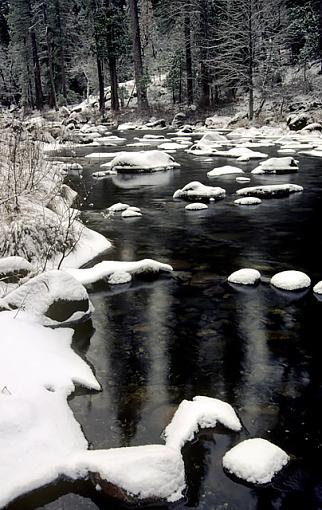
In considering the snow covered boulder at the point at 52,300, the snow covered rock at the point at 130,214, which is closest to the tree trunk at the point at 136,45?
the snow covered rock at the point at 130,214

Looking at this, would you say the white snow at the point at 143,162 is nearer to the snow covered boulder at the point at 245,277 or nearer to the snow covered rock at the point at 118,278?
the snow covered rock at the point at 118,278

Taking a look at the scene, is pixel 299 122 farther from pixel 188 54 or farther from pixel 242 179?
pixel 188 54

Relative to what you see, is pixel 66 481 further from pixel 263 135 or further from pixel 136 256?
pixel 263 135

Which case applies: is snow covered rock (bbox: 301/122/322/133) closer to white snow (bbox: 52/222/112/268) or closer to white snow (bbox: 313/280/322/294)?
white snow (bbox: 52/222/112/268)

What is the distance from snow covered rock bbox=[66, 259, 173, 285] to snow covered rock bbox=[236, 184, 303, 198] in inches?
203

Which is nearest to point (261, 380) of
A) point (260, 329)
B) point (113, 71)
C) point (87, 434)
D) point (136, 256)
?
point (260, 329)

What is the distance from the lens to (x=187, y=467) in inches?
123

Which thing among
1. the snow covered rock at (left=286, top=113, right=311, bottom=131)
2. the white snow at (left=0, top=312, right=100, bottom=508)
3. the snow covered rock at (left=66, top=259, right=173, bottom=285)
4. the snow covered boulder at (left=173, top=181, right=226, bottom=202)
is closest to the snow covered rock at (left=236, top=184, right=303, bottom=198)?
the snow covered boulder at (left=173, top=181, right=226, bottom=202)

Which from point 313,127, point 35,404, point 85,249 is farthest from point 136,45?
point 35,404

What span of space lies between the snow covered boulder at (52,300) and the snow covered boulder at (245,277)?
188 cm

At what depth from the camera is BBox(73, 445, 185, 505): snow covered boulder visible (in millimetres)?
2848

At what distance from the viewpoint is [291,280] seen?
19.4 ft

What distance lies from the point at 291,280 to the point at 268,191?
553 centimetres

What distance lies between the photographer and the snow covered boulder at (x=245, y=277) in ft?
20.0
